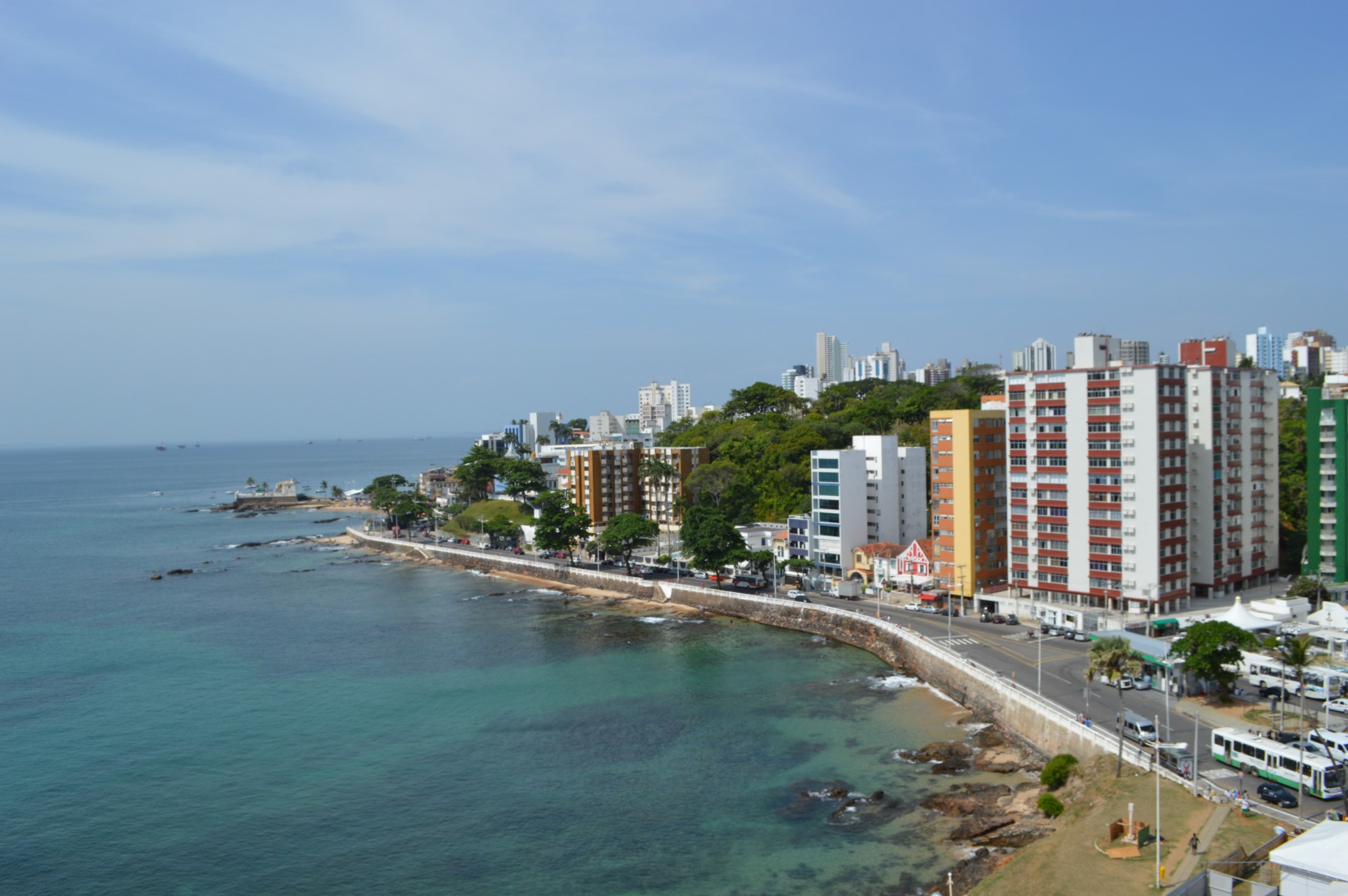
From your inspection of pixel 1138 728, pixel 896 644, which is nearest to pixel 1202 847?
pixel 1138 728

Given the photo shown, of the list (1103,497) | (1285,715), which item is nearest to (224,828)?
(1285,715)

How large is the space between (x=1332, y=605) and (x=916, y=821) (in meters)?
31.1

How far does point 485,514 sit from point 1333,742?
106780mm

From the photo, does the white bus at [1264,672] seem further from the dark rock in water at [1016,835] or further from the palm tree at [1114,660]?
the dark rock in water at [1016,835]

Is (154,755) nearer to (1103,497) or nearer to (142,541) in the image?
(1103,497)

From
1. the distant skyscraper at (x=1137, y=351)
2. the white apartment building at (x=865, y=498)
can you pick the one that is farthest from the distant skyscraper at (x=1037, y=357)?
the white apartment building at (x=865, y=498)

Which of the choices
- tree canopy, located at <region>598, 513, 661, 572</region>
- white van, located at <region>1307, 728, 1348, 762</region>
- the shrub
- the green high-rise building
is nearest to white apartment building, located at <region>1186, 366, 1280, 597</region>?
the green high-rise building

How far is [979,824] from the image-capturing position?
3306 centimetres

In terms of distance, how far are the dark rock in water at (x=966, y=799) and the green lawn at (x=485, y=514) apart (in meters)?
87.8

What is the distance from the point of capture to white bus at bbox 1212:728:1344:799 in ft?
95.8

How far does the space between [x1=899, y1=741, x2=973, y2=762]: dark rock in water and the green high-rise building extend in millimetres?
34198

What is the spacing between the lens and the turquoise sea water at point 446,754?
3216cm

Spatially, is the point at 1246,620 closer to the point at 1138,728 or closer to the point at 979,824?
the point at 1138,728

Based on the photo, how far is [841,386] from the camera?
147375 millimetres
